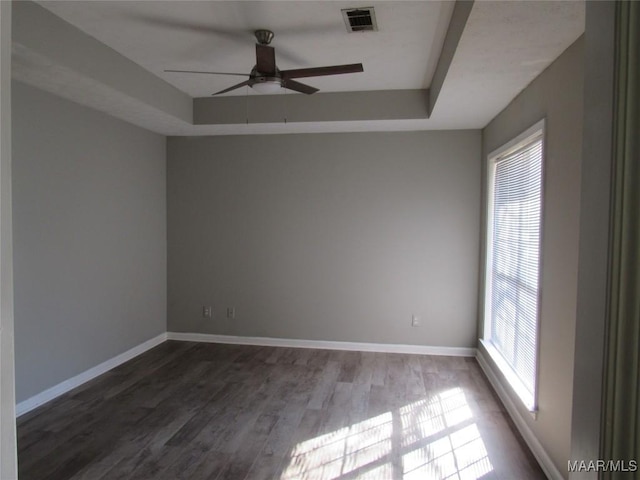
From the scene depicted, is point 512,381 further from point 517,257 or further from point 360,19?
point 360,19

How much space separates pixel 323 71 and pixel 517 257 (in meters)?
2.15

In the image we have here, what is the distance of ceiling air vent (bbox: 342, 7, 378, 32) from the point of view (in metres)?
2.50

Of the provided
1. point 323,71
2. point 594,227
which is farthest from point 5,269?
point 323,71

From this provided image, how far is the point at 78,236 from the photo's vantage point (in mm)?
3729

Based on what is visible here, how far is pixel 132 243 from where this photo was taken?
14.9 feet

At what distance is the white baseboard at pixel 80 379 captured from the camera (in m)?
3.24

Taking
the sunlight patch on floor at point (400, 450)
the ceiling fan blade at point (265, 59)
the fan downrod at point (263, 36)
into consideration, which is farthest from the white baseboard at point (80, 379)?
the fan downrod at point (263, 36)

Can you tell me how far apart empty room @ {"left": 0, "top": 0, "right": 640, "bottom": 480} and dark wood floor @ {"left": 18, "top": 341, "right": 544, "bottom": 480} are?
2 centimetres

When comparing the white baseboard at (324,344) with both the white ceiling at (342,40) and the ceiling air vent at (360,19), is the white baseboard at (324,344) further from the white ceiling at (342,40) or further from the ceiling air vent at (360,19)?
the ceiling air vent at (360,19)

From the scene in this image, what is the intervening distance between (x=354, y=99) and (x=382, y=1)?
5.70ft

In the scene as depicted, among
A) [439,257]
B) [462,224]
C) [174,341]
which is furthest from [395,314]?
[174,341]

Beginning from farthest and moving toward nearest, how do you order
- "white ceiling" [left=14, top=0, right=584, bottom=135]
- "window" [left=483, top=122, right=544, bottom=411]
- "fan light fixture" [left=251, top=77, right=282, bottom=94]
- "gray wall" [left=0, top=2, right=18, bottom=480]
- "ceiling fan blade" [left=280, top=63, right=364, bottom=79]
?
"window" [left=483, top=122, right=544, bottom=411] < "fan light fixture" [left=251, top=77, right=282, bottom=94] < "ceiling fan blade" [left=280, top=63, right=364, bottom=79] < "white ceiling" [left=14, top=0, right=584, bottom=135] < "gray wall" [left=0, top=2, right=18, bottom=480]

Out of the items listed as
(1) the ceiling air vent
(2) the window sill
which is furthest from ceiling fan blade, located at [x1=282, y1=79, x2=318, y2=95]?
(2) the window sill

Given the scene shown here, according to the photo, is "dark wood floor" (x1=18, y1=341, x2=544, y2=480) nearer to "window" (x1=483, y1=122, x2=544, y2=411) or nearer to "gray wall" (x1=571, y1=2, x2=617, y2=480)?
"window" (x1=483, y1=122, x2=544, y2=411)
